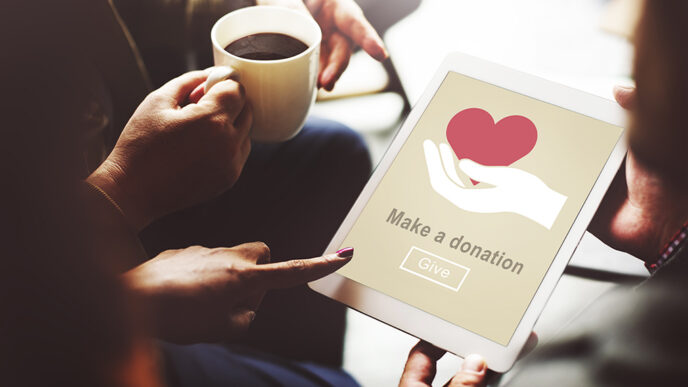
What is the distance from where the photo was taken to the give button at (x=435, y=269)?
0.68 meters

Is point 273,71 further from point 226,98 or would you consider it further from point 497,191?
point 497,191

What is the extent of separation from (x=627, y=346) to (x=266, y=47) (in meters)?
0.58

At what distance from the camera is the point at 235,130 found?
729mm

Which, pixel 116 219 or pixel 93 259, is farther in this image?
pixel 116 219

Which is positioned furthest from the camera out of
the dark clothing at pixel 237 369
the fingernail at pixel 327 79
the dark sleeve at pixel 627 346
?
the fingernail at pixel 327 79

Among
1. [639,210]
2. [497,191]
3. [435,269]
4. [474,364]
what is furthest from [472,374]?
[639,210]

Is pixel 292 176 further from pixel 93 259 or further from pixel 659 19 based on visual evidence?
pixel 659 19

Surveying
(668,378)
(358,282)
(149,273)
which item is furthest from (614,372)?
(149,273)

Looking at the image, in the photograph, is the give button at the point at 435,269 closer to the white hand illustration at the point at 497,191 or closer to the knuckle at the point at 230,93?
the white hand illustration at the point at 497,191

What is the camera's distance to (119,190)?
699 millimetres

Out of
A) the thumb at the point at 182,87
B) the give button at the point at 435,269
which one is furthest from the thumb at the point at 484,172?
the thumb at the point at 182,87

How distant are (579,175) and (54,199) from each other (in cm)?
61

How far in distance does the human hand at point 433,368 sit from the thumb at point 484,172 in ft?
0.65

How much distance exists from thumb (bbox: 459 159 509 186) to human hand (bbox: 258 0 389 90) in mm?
257
